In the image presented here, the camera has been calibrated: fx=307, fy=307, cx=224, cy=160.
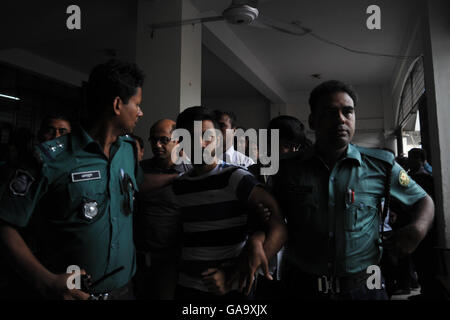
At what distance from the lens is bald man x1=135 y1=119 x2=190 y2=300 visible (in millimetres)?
1423

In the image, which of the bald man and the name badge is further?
the bald man

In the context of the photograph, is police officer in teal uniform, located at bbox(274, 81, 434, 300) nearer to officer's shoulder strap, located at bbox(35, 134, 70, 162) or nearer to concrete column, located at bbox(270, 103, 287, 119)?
officer's shoulder strap, located at bbox(35, 134, 70, 162)

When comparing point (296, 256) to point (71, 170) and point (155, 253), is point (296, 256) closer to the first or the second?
point (155, 253)

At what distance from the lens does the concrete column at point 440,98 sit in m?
2.74

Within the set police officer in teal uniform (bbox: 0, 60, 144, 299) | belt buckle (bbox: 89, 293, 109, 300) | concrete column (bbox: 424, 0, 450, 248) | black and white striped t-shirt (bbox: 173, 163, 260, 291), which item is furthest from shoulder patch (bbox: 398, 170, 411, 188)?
concrete column (bbox: 424, 0, 450, 248)

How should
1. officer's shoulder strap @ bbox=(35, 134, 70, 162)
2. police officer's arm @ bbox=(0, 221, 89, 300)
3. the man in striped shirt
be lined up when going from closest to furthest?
police officer's arm @ bbox=(0, 221, 89, 300), officer's shoulder strap @ bbox=(35, 134, 70, 162), the man in striped shirt

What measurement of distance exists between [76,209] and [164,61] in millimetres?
2457

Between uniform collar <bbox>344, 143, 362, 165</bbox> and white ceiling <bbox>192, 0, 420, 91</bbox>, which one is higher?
white ceiling <bbox>192, 0, 420, 91</bbox>

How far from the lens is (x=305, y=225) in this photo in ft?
4.20

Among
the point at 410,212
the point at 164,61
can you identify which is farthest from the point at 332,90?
the point at 164,61

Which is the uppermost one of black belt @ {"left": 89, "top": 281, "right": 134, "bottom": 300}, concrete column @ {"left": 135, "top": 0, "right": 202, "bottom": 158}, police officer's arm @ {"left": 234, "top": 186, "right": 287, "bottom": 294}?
concrete column @ {"left": 135, "top": 0, "right": 202, "bottom": 158}
